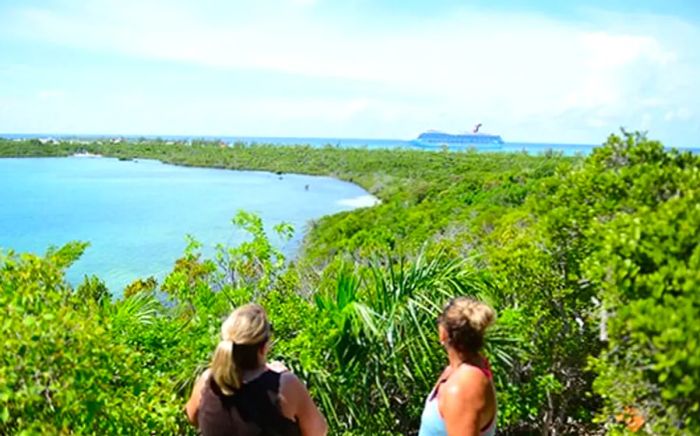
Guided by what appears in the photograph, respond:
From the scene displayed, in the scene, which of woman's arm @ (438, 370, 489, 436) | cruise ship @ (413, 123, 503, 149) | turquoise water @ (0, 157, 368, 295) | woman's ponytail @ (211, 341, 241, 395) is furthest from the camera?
cruise ship @ (413, 123, 503, 149)

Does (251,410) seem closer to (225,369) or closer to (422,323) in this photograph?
(225,369)

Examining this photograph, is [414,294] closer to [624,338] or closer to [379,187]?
[624,338]

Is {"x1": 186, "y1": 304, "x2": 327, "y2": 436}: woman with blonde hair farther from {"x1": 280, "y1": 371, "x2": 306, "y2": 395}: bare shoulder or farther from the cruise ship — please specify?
the cruise ship

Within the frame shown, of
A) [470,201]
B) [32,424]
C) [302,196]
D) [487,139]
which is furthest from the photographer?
[487,139]

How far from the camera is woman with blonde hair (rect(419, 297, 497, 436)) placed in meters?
2.48

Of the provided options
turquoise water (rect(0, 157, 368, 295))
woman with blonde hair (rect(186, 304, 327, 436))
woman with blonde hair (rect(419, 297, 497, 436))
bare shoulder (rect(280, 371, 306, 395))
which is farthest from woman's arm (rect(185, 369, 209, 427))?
turquoise water (rect(0, 157, 368, 295))

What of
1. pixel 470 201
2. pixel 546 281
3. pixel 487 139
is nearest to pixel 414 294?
pixel 546 281

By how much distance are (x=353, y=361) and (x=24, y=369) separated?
82.8 inches

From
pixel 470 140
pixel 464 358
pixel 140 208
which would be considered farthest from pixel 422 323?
pixel 470 140

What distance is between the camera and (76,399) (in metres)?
2.44

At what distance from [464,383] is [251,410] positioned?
0.86 m

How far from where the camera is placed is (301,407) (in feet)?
8.20

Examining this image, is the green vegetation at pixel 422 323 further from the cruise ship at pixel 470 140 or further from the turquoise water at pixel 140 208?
the cruise ship at pixel 470 140

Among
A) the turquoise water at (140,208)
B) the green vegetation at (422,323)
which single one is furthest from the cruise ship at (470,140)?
the green vegetation at (422,323)
